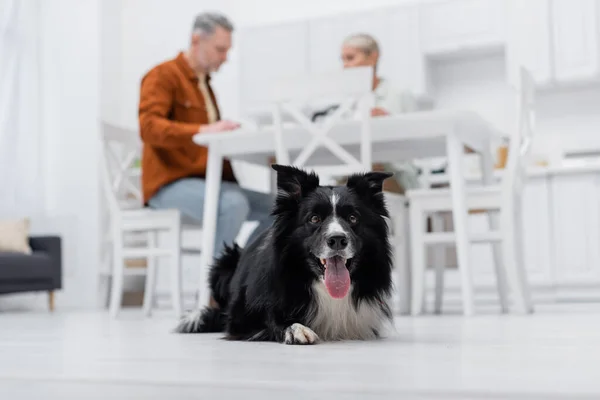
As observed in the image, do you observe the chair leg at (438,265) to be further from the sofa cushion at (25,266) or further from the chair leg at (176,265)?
the sofa cushion at (25,266)

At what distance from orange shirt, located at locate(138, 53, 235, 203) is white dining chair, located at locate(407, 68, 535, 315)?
962 millimetres

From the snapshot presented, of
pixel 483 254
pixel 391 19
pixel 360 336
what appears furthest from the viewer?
pixel 391 19

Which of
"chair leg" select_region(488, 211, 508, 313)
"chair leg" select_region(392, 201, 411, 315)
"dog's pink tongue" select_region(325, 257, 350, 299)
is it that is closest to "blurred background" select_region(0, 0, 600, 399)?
"chair leg" select_region(392, 201, 411, 315)

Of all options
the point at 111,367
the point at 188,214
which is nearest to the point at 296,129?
the point at 188,214

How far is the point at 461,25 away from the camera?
18.5 feet

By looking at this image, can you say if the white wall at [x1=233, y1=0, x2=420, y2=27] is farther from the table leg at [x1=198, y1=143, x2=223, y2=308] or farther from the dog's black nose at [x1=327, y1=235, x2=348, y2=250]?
the dog's black nose at [x1=327, y1=235, x2=348, y2=250]

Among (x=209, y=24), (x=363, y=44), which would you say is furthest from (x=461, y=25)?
(x=209, y=24)

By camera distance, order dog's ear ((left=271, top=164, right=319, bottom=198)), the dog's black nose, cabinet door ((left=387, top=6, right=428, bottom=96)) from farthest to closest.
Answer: cabinet door ((left=387, top=6, right=428, bottom=96)), dog's ear ((left=271, top=164, right=319, bottom=198)), the dog's black nose

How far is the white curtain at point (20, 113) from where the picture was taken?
6105 mm

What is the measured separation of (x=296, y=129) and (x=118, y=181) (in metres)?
1.41

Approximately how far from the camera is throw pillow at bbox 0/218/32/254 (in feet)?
17.7

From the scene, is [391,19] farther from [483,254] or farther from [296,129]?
[296,129]

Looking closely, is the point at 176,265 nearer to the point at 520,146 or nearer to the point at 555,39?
the point at 520,146

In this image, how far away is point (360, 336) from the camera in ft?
6.35
